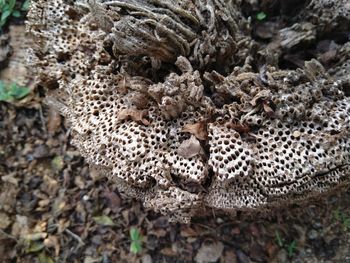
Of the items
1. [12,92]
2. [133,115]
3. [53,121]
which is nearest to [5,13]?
[12,92]

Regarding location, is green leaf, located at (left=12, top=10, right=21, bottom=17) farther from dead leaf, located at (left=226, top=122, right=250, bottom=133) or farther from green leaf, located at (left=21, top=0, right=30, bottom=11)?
dead leaf, located at (left=226, top=122, right=250, bottom=133)

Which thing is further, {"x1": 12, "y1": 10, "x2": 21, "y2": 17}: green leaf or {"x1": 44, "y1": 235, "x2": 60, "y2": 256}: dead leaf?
{"x1": 12, "y1": 10, "x2": 21, "y2": 17}: green leaf

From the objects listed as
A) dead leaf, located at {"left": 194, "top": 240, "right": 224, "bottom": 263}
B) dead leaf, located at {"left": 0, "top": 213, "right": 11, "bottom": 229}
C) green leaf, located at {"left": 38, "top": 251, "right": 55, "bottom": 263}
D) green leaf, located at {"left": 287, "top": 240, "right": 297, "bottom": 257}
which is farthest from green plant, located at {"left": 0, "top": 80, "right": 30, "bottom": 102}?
green leaf, located at {"left": 287, "top": 240, "right": 297, "bottom": 257}

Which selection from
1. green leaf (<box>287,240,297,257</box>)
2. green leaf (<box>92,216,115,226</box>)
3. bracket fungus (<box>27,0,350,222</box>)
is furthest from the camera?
green leaf (<box>92,216,115,226</box>)

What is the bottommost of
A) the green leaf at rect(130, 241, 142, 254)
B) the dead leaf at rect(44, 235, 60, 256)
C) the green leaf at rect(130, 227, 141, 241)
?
the dead leaf at rect(44, 235, 60, 256)

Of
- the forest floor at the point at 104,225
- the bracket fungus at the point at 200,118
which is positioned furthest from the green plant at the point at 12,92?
the bracket fungus at the point at 200,118

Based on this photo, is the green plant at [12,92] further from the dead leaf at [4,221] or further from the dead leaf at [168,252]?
the dead leaf at [168,252]

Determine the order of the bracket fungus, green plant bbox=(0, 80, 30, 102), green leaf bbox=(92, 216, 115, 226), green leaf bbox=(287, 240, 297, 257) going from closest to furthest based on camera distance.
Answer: the bracket fungus, green leaf bbox=(287, 240, 297, 257), green leaf bbox=(92, 216, 115, 226), green plant bbox=(0, 80, 30, 102)
